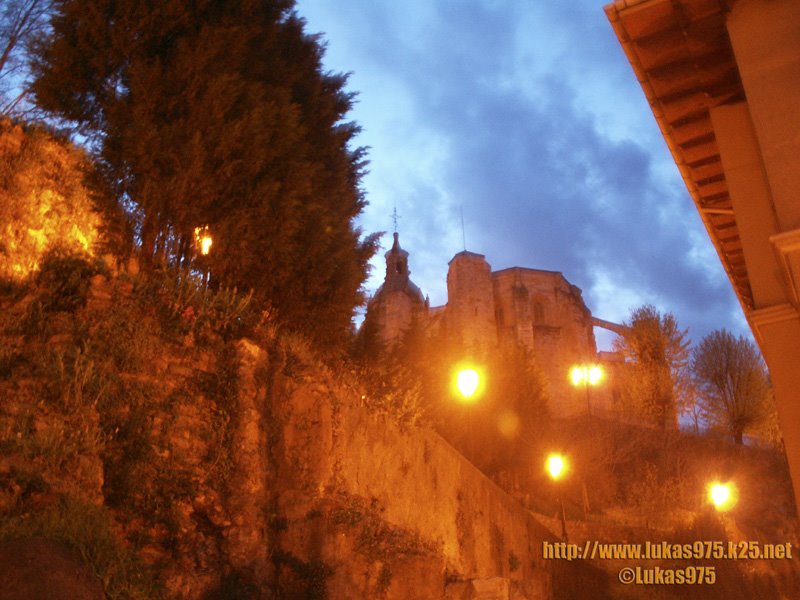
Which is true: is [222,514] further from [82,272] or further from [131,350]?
[82,272]

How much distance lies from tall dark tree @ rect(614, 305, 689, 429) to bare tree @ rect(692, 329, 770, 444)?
3.47 feet

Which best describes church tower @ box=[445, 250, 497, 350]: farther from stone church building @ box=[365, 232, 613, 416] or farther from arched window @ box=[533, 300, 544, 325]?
arched window @ box=[533, 300, 544, 325]

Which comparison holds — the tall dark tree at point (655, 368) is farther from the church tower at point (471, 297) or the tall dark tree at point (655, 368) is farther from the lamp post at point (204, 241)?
the lamp post at point (204, 241)

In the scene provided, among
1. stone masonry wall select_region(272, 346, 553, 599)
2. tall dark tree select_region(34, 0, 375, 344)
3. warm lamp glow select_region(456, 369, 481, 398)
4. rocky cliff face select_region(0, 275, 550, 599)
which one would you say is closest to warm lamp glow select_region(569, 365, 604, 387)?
warm lamp glow select_region(456, 369, 481, 398)

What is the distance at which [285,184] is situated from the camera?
1008cm

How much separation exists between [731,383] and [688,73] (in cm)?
3267

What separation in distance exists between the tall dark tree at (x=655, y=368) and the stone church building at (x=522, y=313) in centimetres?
1164

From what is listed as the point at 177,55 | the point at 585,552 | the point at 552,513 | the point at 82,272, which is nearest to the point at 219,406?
the point at 82,272

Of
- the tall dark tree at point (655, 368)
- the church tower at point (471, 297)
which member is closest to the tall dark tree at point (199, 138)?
the tall dark tree at point (655, 368)

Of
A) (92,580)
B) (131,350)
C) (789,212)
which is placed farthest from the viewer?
(131,350)

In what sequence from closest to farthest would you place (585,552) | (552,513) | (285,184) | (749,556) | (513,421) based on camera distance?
(285,184) < (585,552) < (749,556) < (552,513) < (513,421)

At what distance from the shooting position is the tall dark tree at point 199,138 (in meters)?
9.18

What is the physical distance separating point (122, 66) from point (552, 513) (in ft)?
64.9

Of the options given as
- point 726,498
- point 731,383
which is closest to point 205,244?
point 726,498
